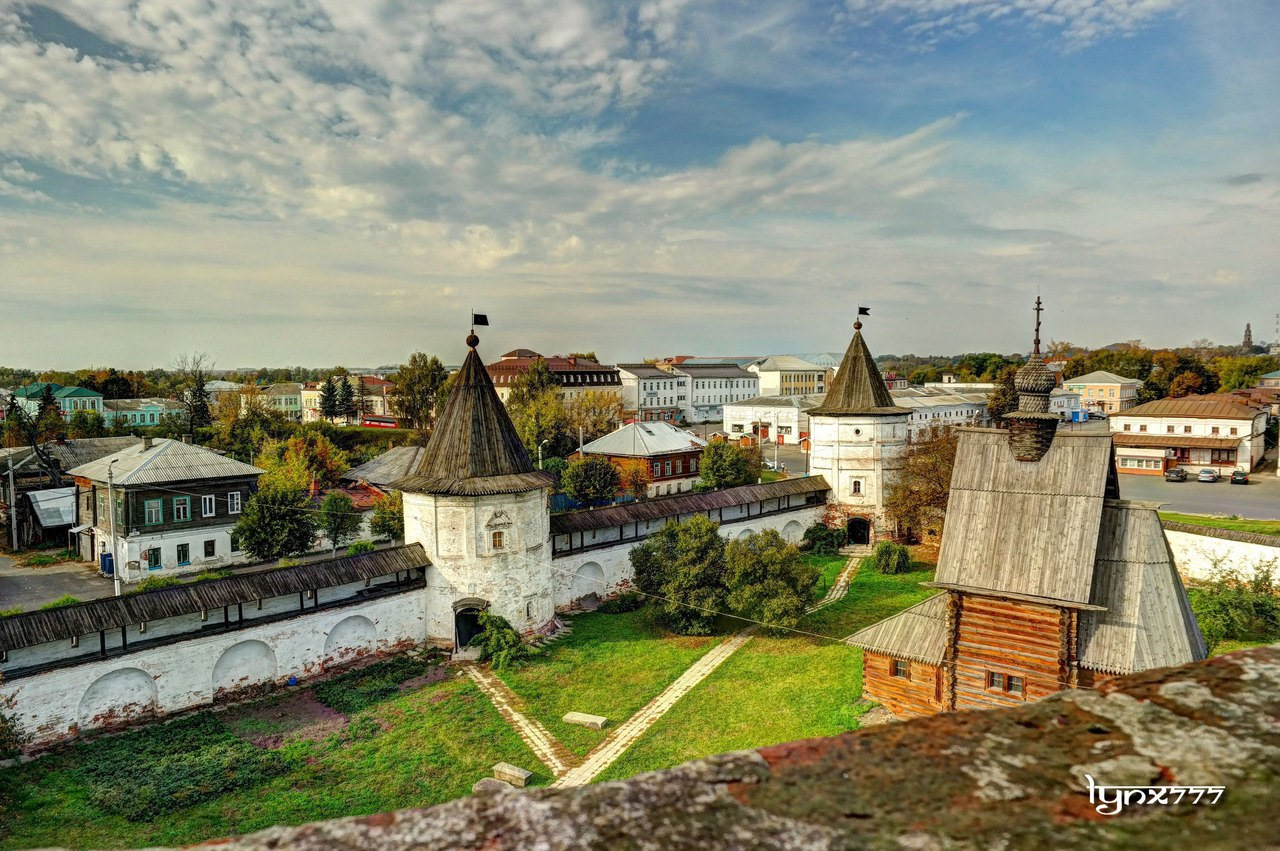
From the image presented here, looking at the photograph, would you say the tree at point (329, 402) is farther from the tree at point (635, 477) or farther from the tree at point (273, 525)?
the tree at point (273, 525)

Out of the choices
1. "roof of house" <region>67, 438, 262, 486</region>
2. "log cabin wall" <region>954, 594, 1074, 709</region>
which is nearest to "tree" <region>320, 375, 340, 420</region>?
"roof of house" <region>67, 438, 262, 486</region>

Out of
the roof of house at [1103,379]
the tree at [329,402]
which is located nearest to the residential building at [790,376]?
the roof of house at [1103,379]

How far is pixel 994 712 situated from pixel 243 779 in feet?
51.2

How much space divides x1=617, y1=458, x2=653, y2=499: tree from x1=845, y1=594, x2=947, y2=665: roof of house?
80.9 ft

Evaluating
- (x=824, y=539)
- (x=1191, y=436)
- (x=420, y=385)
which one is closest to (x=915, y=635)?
(x=824, y=539)

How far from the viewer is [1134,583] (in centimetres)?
1404

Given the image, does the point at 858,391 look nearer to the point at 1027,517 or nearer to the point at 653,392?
the point at 1027,517

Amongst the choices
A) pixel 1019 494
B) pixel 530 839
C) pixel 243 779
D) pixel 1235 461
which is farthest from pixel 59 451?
pixel 1235 461

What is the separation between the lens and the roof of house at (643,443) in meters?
43.5

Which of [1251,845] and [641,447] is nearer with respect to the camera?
[1251,845]

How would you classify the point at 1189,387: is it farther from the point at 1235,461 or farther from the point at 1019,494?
the point at 1019,494

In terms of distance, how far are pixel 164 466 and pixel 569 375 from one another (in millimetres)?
48081

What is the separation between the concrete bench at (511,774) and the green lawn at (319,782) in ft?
0.90

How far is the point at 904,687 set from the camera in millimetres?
16266
